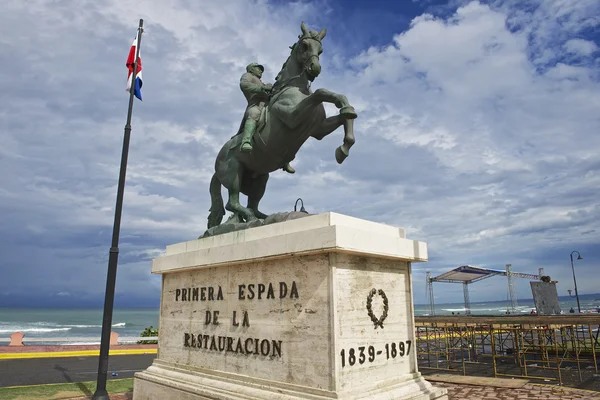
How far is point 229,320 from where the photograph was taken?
5.93 m

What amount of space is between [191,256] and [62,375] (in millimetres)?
9213

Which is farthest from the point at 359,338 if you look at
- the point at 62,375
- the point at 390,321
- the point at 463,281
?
the point at 463,281

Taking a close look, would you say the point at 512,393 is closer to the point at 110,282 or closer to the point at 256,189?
the point at 256,189

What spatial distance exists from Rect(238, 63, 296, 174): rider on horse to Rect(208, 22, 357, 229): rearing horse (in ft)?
0.46

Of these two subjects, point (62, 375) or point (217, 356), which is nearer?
point (217, 356)

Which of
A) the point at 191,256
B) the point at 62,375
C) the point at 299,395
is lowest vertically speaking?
the point at 62,375

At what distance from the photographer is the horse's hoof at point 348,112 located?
17.9ft

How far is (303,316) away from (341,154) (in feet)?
6.66

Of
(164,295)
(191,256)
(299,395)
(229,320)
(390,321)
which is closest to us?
(299,395)

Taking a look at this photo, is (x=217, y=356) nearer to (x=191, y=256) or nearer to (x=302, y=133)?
(x=191, y=256)

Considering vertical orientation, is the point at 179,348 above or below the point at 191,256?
below

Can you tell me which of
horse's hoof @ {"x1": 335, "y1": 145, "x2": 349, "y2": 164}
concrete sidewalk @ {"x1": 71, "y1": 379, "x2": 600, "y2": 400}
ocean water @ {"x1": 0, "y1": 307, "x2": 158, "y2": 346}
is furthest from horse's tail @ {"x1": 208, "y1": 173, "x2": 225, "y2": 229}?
ocean water @ {"x1": 0, "y1": 307, "x2": 158, "y2": 346}

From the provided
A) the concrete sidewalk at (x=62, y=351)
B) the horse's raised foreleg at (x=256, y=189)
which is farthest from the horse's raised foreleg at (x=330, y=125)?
the concrete sidewalk at (x=62, y=351)

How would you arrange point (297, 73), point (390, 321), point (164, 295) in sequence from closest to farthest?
point (390, 321), point (297, 73), point (164, 295)
